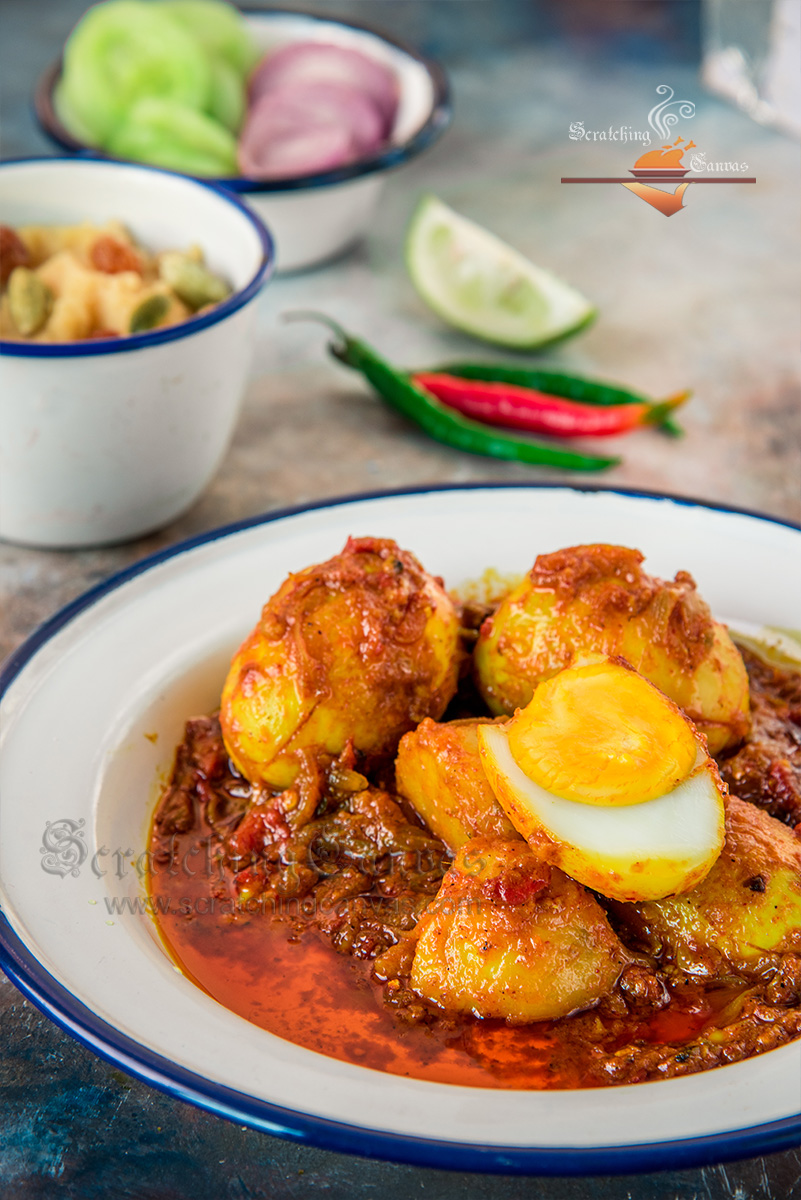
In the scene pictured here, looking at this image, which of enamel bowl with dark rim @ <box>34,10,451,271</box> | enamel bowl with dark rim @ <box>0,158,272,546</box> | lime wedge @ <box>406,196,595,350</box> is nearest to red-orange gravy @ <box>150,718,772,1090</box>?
enamel bowl with dark rim @ <box>0,158,272,546</box>

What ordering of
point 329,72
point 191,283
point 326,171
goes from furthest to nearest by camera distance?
point 329,72, point 326,171, point 191,283

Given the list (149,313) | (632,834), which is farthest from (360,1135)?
(149,313)

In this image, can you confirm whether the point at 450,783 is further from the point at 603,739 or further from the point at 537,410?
the point at 537,410

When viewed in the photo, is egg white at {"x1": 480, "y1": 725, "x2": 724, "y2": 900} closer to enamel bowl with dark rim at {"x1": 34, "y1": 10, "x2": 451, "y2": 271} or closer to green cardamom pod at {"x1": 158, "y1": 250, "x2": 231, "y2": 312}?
green cardamom pod at {"x1": 158, "y1": 250, "x2": 231, "y2": 312}

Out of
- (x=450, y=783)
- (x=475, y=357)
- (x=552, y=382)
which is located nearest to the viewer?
(x=450, y=783)

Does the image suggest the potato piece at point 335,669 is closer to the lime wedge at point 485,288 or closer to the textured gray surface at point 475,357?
the textured gray surface at point 475,357

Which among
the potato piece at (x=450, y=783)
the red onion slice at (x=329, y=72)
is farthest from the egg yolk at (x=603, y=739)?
the red onion slice at (x=329, y=72)
